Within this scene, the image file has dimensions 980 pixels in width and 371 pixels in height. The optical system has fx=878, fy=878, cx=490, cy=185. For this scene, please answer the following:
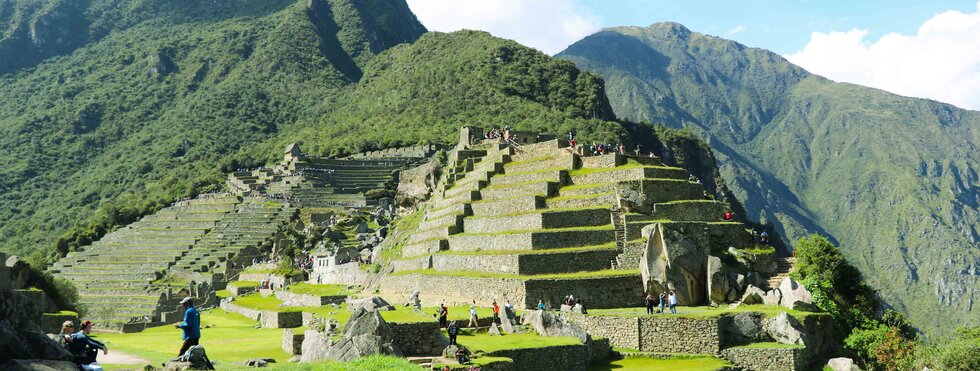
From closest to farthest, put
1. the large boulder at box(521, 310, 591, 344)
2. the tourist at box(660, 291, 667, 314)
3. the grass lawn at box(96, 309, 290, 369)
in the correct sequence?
the grass lawn at box(96, 309, 290, 369) < the large boulder at box(521, 310, 591, 344) < the tourist at box(660, 291, 667, 314)

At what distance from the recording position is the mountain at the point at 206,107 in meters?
119

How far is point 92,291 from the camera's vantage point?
2499 inches

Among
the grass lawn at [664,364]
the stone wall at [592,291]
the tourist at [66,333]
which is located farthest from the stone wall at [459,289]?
the tourist at [66,333]

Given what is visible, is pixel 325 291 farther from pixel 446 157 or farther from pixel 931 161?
pixel 931 161

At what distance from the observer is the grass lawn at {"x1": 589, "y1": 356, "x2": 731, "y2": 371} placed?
29.5m

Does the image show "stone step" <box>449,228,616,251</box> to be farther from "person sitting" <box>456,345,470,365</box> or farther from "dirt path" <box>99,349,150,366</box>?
"dirt path" <box>99,349,150,366</box>

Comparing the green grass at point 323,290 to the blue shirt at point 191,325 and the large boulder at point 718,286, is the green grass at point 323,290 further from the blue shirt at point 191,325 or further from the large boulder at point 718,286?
the blue shirt at point 191,325

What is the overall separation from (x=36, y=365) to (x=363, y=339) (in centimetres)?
905

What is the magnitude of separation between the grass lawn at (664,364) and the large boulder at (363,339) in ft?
35.6

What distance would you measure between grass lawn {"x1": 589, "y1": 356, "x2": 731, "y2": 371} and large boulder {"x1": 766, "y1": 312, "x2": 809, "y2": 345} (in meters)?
2.28

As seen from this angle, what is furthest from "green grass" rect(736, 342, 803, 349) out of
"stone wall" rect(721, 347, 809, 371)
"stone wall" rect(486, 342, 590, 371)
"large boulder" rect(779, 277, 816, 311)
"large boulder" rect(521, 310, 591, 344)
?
"stone wall" rect(486, 342, 590, 371)

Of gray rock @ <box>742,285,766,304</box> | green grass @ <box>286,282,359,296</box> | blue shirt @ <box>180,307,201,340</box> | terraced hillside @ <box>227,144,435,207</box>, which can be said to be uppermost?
terraced hillside @ <box>227,144,435,207</box>

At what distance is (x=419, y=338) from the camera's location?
2203cm

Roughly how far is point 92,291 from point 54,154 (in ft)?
289
